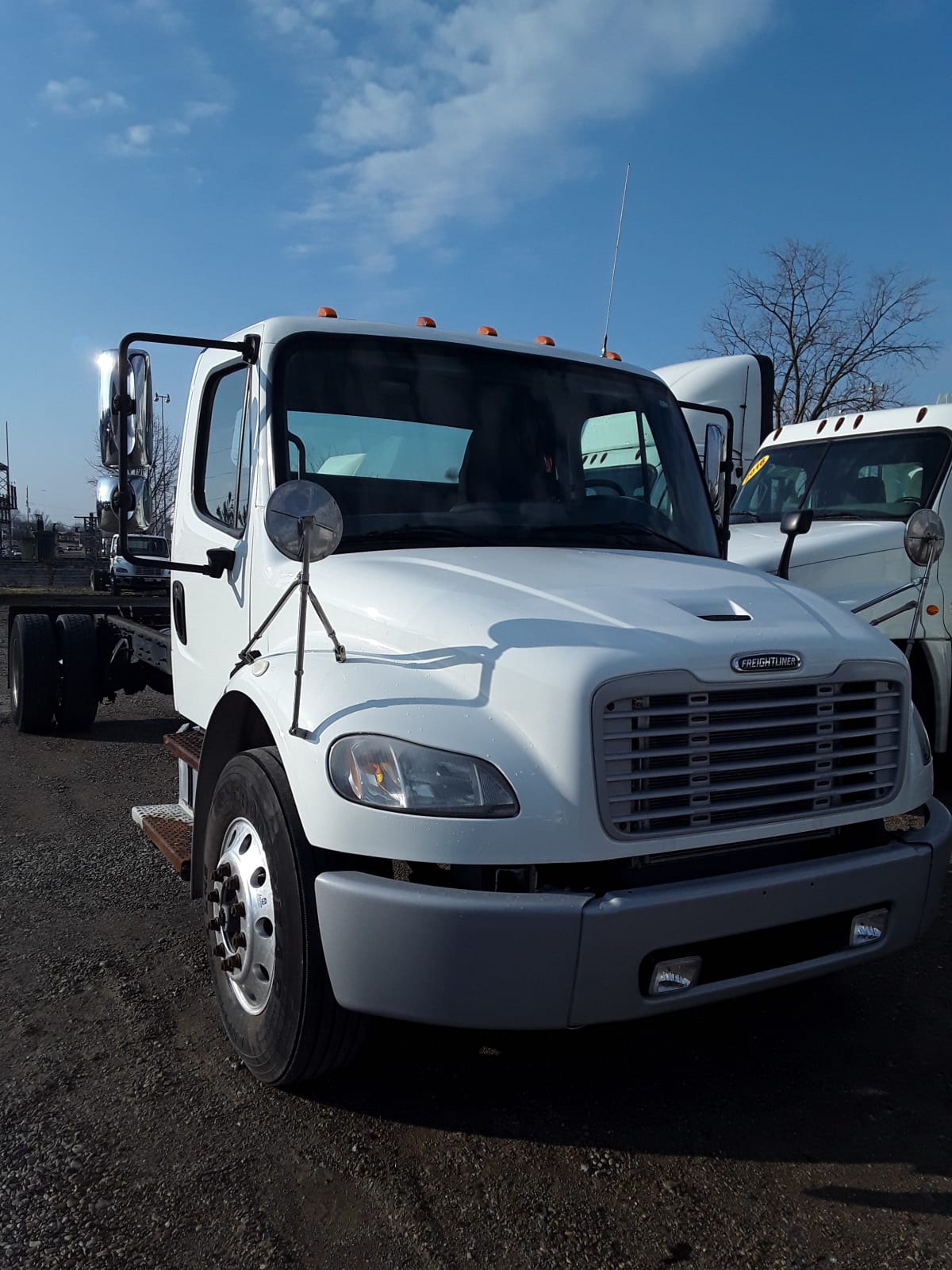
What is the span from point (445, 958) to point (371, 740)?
1.77ft

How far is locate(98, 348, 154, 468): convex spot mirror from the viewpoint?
11.3 ft

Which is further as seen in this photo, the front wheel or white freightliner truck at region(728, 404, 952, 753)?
white freightliner truck at region(728, 404, 952, 753)

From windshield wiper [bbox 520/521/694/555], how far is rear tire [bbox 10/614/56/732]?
5.71m

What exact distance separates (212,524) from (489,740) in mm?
Answer: 2049

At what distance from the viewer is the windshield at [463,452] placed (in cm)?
357

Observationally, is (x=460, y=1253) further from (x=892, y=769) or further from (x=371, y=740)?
(x=892, y=769)

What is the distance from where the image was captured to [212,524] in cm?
410

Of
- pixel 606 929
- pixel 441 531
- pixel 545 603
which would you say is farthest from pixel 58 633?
pixel 606 929

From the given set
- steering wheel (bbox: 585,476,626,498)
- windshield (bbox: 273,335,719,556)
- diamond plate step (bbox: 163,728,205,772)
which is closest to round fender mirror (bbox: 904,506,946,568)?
windshield (bbox: 273,335,719,556)

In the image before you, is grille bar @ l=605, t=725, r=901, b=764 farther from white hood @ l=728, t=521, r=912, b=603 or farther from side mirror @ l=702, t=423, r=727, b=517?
white hood @ l=728, t=521, r=912, b=603

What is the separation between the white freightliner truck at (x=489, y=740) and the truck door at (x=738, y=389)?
5.99 meters

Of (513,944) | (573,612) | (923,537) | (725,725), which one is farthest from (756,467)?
(513,944)

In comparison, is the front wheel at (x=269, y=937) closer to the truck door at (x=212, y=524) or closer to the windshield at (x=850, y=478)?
the truck door at (x=212, y=524)

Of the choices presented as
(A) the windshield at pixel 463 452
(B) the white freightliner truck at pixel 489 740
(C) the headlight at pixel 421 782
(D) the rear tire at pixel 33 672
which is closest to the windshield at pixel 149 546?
(B) the white freightliner truck at pixel 489 740
